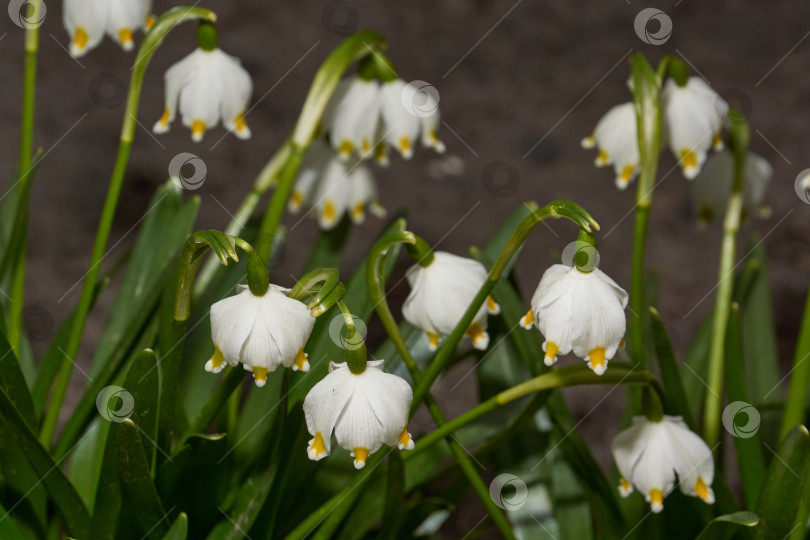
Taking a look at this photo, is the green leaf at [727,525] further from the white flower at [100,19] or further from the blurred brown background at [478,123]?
the blurred brown background at [478,123]

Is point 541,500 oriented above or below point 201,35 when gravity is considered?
below

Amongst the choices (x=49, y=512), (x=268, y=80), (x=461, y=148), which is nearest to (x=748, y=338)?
(x=49, y=512)

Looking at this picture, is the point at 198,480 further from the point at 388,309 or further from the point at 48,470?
the point at 388,309

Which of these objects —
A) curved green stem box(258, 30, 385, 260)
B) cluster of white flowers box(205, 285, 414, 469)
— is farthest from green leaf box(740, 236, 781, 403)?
cluster of white flowers box(205, 285, 414, 469)

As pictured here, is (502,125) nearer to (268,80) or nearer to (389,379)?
(268,80)

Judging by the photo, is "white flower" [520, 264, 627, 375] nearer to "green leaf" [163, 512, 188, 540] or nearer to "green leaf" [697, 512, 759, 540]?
"green leaf" [697, 512, 759, 540]
